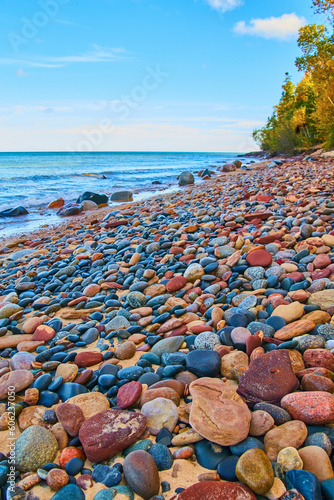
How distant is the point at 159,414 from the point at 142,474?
1.05 ft

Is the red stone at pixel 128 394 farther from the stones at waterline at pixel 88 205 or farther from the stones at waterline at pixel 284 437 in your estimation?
the stones at waterline at pixel 88 205

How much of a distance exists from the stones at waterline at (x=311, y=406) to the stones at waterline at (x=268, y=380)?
66 mm

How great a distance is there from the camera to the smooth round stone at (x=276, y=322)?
7.07 ft

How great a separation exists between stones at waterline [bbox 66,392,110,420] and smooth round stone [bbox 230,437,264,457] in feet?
2.41

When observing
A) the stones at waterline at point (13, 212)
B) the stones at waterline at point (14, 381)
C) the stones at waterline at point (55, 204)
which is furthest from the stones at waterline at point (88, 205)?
the stones at waterline at point (14, 381)

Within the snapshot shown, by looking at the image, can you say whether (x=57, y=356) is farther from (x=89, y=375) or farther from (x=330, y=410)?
(x=330, y=410)

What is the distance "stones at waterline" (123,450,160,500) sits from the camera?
4.16ft

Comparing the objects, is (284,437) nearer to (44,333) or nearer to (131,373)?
(131,373)

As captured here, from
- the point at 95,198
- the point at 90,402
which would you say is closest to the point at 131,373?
the point at 90,402

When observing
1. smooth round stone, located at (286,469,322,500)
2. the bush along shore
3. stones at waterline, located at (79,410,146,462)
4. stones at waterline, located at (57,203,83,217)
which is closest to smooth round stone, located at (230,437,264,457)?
the bush along shore

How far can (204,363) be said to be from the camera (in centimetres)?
188

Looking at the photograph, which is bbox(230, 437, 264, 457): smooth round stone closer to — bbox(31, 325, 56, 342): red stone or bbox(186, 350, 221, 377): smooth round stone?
bbox(186, 350, 221, 377): smooth round stone

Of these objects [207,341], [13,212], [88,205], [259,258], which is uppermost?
[88,205]

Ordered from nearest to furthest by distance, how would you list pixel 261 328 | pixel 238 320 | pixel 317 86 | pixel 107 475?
pixel 107 475, pixel 261 328, pixel 238 320, pixel 317 86
